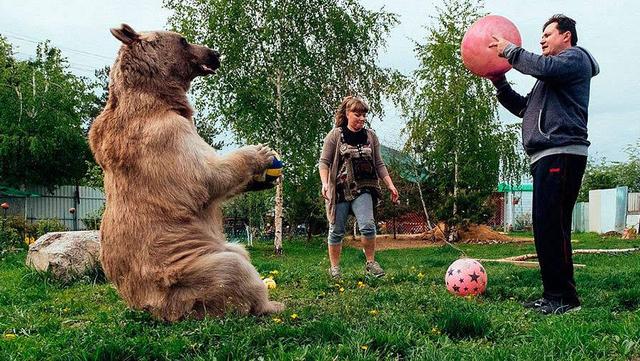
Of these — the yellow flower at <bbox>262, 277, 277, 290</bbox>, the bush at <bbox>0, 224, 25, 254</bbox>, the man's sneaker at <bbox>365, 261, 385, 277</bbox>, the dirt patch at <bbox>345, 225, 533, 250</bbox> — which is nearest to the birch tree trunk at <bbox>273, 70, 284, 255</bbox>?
the dirt patch at <bbox>345, 225, 533, 250</bbox>

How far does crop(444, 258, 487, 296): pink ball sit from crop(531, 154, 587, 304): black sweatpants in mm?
873

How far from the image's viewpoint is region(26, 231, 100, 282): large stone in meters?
8.36

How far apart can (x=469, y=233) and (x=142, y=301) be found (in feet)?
75.6

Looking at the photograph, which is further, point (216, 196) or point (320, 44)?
point (320, 44)

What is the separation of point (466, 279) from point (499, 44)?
7.48 feet

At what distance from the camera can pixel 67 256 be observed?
847cm

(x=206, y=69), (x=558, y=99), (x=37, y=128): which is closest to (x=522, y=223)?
(x=37, y=128)

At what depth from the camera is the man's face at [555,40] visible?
5.15 meters

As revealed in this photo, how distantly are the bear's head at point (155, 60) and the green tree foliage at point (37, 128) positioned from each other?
28.6 m

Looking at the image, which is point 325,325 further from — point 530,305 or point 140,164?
point 530,305

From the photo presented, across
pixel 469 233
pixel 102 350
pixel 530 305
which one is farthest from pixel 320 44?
pixel 102 350

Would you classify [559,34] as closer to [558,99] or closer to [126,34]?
[558,99]

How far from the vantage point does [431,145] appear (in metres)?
24.7

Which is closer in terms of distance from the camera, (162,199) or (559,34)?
(162,199)
